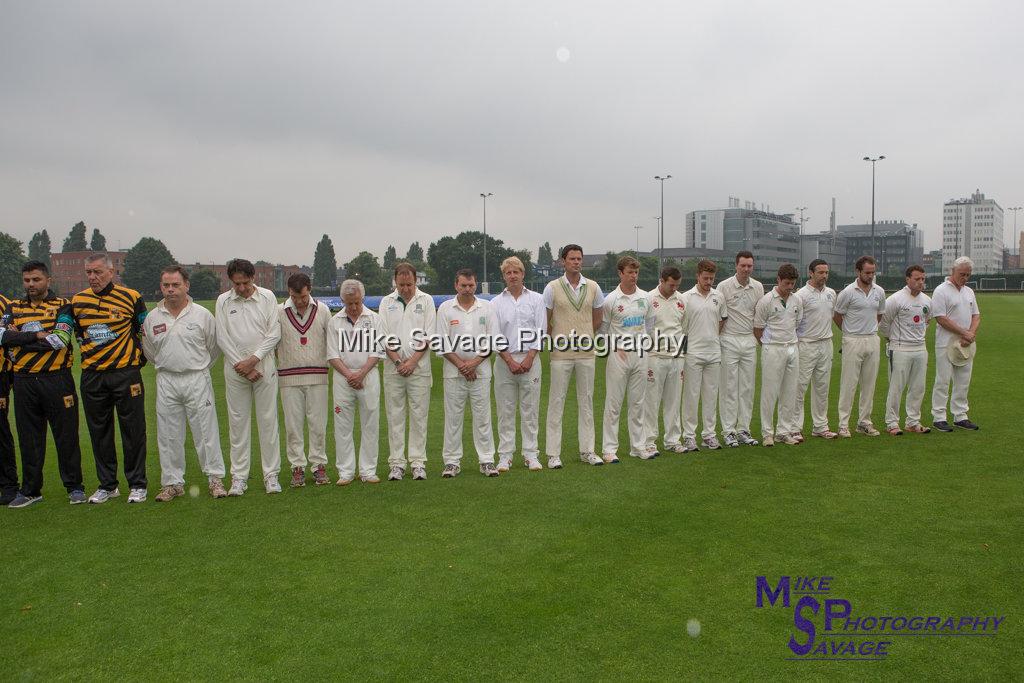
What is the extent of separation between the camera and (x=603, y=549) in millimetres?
4609

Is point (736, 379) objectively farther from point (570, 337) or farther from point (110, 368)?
point (110, 368)

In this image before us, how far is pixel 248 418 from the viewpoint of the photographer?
630 centimetres

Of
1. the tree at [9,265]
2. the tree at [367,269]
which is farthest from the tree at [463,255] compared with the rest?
the tree at [9,265]

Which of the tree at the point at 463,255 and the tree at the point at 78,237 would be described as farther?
the tree at the point at 78,237

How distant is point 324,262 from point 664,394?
10558 centimetres

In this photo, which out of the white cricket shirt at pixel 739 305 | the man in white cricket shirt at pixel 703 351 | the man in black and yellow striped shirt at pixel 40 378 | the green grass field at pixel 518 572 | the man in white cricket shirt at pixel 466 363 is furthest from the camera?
the white cricket shirt at pixel 739 305

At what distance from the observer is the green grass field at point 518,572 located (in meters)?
3.29

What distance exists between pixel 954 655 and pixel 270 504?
16.1ft

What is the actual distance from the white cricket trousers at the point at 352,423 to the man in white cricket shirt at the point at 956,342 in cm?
675

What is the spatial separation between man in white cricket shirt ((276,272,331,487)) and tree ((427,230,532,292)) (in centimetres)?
6174

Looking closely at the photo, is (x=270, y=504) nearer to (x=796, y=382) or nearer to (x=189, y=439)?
(x=189, y=439)

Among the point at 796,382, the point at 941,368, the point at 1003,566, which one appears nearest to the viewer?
the point at 1003,566

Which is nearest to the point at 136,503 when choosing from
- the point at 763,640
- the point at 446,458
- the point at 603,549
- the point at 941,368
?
the point at 446,458

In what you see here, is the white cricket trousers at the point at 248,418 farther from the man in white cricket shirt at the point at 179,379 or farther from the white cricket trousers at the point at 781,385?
the white cricket trousers at the point at 781,385
